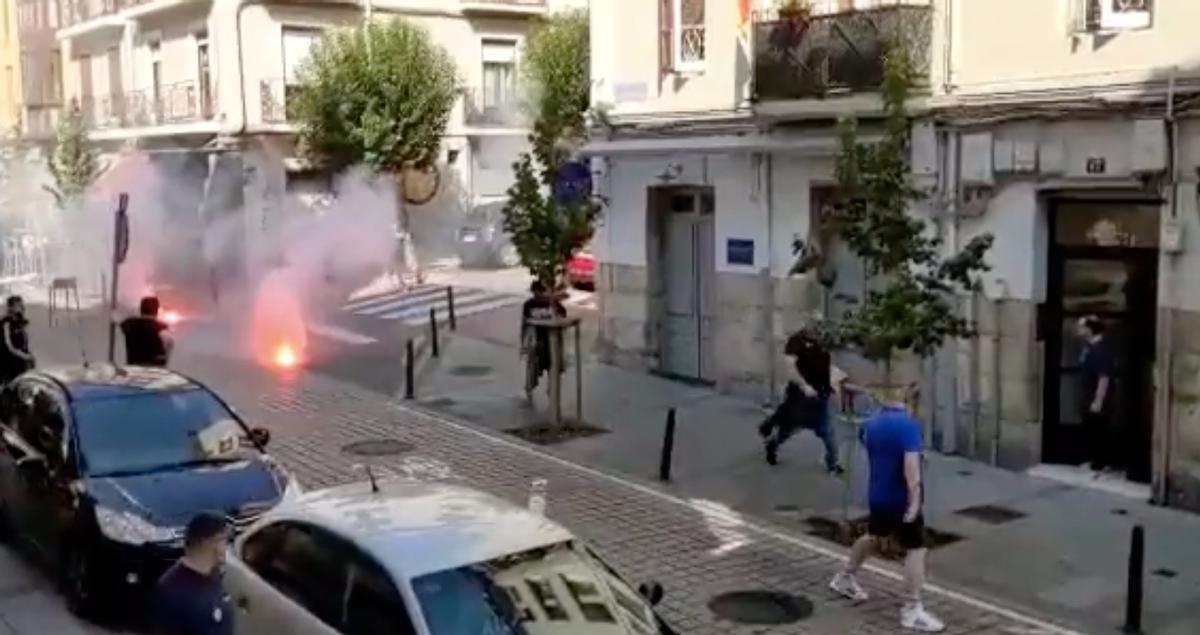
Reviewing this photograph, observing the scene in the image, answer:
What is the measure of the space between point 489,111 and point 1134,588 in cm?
2916

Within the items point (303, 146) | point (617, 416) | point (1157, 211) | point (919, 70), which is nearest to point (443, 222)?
point (303, 146)

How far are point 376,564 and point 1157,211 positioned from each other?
8.83 metres

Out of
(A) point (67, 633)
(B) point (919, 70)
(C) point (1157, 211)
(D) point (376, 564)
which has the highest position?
(B) point (919, 70)

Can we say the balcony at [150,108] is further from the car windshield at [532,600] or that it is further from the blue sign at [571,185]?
the car windshield at [532,600]

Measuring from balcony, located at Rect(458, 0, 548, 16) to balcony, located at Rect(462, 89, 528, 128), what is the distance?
86.4 inches

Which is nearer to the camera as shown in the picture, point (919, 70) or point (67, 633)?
point (67, 633)

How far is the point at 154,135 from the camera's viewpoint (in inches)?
1417

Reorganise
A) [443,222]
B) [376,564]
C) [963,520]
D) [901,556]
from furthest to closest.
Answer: [443,222] < [963,520] < [901,556] < [376,564]

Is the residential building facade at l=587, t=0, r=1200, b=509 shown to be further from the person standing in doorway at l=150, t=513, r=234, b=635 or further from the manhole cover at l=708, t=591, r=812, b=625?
the person standing in doorway at l=150, t=513, r=234, b=635

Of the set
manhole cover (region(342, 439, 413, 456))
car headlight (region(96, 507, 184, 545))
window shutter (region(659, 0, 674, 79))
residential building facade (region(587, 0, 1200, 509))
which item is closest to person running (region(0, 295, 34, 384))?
manhole cover (region(342, 439, 413, 456))

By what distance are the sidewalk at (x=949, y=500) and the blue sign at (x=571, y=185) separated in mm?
2744

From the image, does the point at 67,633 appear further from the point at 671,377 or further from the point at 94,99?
the point at 94,99

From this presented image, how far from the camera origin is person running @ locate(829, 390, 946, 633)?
340 inches

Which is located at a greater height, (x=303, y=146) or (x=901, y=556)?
(x=303, y=146)
